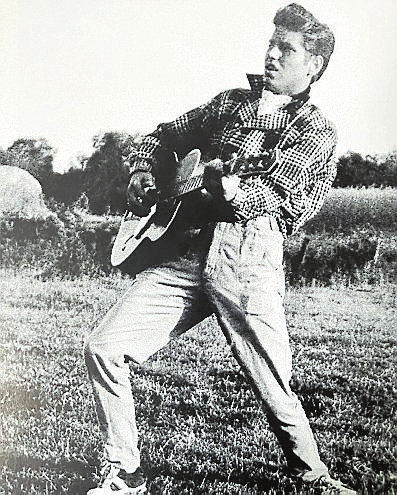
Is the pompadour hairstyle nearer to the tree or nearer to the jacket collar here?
the jacket collar

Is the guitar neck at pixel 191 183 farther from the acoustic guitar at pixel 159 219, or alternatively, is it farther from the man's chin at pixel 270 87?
the man's chin at pixel 270 87

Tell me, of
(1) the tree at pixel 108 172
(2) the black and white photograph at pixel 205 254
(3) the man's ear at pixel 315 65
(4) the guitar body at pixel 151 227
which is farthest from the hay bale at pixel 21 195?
(3) the man's ear at pixel 315 65

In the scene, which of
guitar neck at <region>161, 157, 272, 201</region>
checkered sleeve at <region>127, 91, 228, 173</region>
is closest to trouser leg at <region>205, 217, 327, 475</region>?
guitar neck at <region>161, 157, 272, 201</region>

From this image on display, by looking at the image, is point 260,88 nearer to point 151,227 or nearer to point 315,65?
point 315,65

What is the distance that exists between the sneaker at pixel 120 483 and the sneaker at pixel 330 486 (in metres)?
0.43

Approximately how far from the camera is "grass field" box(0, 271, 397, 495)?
6.57 feet

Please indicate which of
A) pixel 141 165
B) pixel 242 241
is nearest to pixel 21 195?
pixel 141 165

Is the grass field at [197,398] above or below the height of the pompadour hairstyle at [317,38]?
below

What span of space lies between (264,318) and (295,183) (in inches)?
13.1

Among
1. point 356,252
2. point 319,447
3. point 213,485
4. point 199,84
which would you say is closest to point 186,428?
point 213,485

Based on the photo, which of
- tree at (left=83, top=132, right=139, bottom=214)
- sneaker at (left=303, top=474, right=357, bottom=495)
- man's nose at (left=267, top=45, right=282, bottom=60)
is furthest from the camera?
tree at (left=83, top=132, right=139, bottom=214)

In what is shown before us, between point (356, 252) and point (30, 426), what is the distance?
98 cm

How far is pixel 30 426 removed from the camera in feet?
7.38

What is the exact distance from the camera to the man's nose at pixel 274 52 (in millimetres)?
2070
